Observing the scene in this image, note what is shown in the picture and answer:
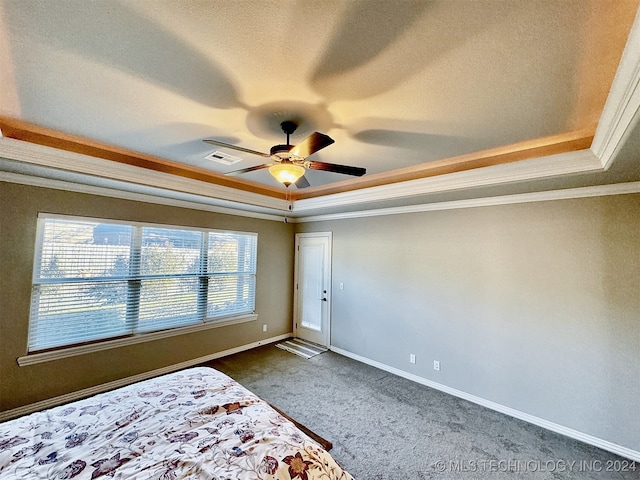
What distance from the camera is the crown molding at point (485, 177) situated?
2264 mm

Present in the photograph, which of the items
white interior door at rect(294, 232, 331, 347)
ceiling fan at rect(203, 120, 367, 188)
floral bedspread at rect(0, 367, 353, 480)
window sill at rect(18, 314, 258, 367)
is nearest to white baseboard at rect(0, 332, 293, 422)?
window sill at rect(18, 314, 258, 367)

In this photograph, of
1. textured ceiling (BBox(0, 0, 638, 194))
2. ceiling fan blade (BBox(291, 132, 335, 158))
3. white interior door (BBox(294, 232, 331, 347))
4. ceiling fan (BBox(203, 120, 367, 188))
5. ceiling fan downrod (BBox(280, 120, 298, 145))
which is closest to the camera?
textured ceiling (BBox(0, 0, 638, 194))

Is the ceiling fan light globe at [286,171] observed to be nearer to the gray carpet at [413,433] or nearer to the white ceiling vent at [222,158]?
the white ceiling vent at [222,158]

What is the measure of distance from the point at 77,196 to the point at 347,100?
328cm

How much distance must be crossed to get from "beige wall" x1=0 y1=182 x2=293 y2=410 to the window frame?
2.4 inches

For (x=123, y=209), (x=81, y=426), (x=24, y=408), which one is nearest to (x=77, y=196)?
(x=123, y=209)

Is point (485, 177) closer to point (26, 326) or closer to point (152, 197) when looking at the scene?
point (152, 197)

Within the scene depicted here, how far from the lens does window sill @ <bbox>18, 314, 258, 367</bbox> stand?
9.38 ft

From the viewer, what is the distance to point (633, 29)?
1.17m

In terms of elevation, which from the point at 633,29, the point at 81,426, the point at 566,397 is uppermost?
the point at 633,29

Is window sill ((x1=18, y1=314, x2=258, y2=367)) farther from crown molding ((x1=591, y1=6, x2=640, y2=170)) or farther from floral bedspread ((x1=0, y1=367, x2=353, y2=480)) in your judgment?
crown molding ((x1=591, y1=6, x2=640, y2=170))

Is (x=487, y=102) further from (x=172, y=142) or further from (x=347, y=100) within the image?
(x=172, y=142)

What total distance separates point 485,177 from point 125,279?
4.42m

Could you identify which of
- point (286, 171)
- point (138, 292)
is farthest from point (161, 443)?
point (138, 292)
